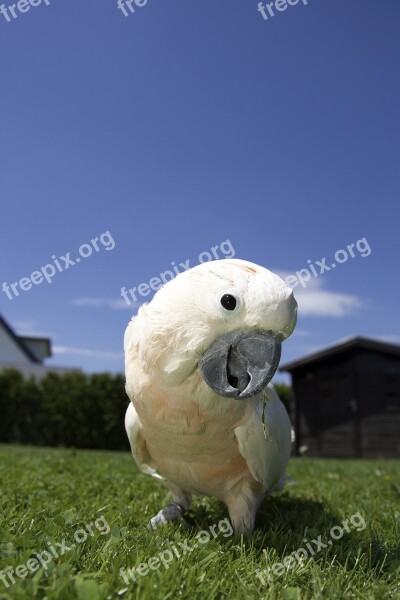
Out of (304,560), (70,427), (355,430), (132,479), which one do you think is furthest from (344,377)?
(304,560)

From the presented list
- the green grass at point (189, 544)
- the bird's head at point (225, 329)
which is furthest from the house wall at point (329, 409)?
the bird's head at point (225, 329)

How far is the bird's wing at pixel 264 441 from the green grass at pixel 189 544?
331mm

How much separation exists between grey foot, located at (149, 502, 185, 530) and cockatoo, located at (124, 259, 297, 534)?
0.7 inches

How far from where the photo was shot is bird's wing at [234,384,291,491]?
2613 millimetres

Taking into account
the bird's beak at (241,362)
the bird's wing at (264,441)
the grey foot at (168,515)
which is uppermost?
the bird's beak at (241,362)

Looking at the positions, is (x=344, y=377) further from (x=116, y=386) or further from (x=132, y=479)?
(x=132, y=479)

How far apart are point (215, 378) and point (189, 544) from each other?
86 centimetres

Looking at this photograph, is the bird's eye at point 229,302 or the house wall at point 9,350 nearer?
the bird's eye at point 229,302

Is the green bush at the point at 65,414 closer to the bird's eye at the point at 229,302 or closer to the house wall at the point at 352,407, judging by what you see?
the house wall at the point at 352,407

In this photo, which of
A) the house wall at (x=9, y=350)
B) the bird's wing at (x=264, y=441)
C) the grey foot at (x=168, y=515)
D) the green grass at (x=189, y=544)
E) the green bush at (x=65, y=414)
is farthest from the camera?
the house wall at (x=9, y=350)

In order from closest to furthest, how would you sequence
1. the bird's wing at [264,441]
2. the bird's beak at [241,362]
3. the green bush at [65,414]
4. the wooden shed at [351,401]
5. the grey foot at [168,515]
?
the bird's beak at [241,362] < the bird's wing at [264,441] < the grey foot at [168,515] < the wooden shed at [351,401] < the green bush at [65,414]

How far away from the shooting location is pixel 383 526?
3314mm

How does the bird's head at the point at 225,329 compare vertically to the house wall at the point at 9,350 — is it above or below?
above

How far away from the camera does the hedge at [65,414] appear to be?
54.7 feet
